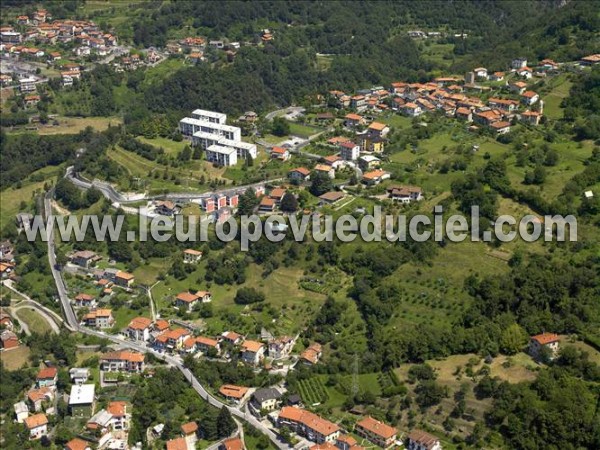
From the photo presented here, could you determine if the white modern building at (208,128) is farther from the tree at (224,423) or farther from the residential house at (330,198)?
the tree at (224,423)

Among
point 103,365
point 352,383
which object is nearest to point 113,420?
point 103,365

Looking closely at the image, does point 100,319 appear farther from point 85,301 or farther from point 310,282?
point 310,282

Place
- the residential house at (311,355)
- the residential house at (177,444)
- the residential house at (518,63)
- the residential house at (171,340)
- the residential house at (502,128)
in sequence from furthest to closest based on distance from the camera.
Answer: the residential house at (518,63), the residential house at (502,128), the residential house at (171,340), the residential house at (311,355), the residential house at (177,444)

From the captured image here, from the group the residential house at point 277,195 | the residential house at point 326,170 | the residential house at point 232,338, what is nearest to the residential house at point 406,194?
the residential house at point 326,170

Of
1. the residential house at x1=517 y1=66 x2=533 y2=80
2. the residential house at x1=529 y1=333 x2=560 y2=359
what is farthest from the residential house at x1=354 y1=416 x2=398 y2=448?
the residential house at x1=517 y1=66 x2=533 y2=80

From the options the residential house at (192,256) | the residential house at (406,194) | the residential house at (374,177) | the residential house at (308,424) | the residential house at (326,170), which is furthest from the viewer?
the residential house at (326,170)

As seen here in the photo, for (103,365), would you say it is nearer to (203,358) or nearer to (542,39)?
(203,358)

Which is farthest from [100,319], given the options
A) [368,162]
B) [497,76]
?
[497,76]
